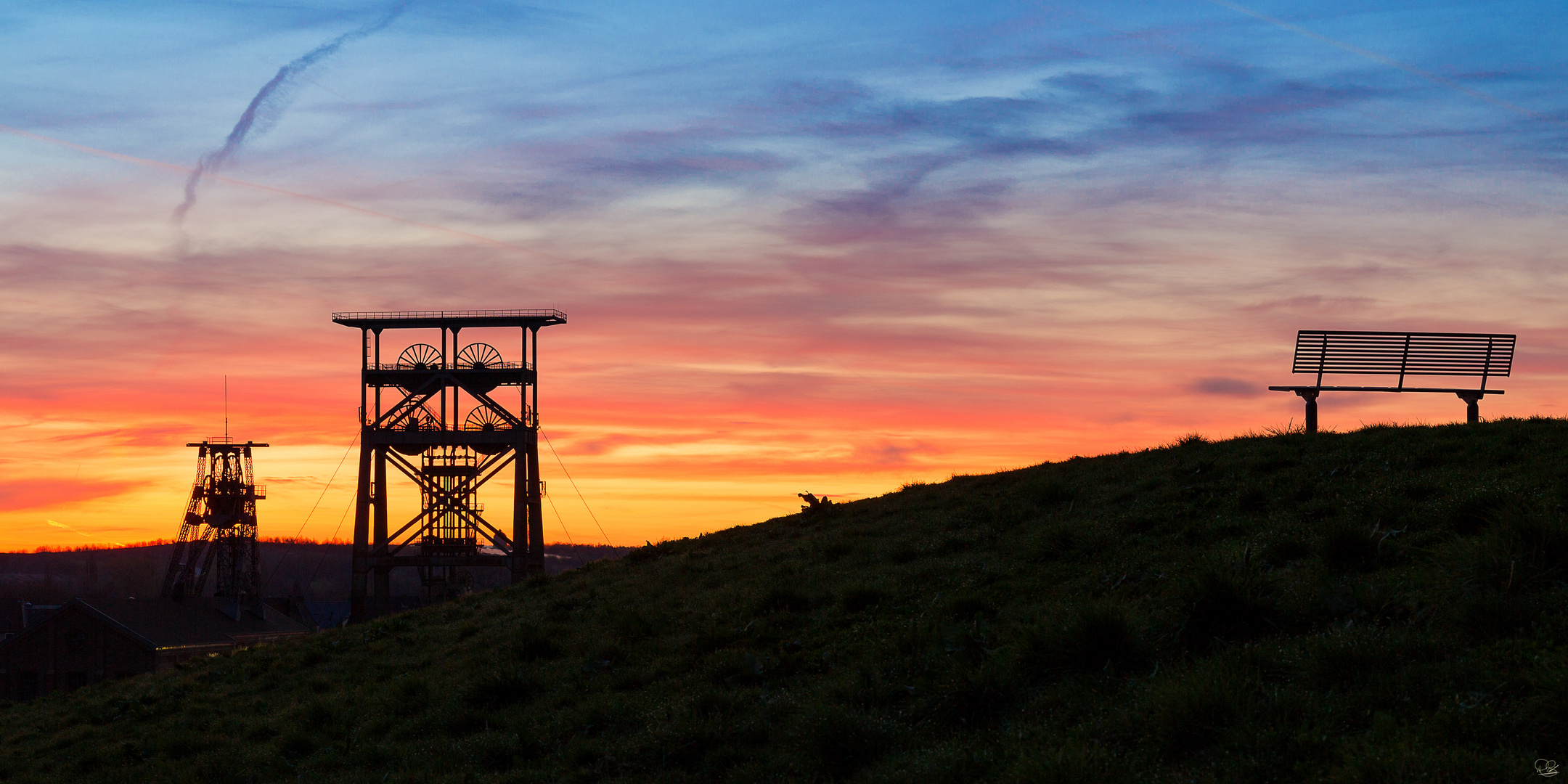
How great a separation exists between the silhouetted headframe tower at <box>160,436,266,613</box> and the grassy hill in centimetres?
7132

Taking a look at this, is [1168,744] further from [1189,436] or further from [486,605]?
[486,605]

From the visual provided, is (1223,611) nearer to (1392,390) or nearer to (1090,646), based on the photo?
(1090,646)

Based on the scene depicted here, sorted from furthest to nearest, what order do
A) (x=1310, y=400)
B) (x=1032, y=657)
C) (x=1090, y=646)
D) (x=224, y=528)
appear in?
(x=224, y=528), (x=1310, y=400), (x=1032, y=657), (x=1090, y=646)

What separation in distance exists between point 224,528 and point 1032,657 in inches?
3621

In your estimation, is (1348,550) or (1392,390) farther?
(1392,390)

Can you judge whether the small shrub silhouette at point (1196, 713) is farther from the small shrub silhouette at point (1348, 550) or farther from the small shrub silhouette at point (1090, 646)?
the small shrub silhouette at point (1348, 550)

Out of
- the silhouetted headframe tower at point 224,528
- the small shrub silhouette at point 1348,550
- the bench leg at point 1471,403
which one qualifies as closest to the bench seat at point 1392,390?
the bench leg at point 1471,403

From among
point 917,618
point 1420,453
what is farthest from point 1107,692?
point 1420,453

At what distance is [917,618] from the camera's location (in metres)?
13.8

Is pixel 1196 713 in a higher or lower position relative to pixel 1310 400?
lower

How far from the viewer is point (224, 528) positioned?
3492 inches

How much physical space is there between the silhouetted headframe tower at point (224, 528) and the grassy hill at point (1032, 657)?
2808 inches

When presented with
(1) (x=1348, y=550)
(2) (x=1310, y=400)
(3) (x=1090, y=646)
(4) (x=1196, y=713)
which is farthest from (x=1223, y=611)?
(2) (x=1310, y=400)

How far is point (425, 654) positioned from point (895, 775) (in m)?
12.5
